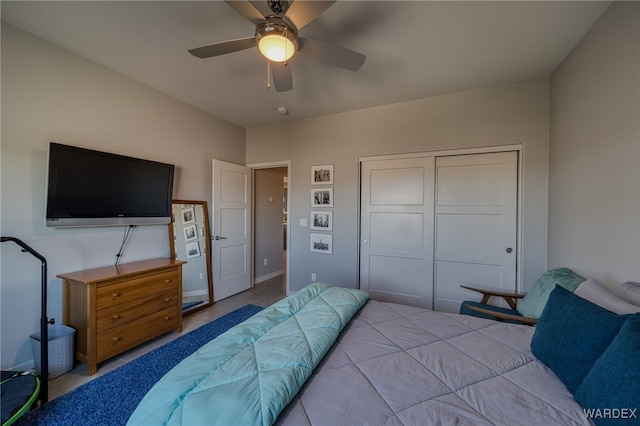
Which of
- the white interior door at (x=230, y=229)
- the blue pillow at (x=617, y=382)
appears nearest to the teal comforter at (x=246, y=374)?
the blue pillow at (x=617, y=382)

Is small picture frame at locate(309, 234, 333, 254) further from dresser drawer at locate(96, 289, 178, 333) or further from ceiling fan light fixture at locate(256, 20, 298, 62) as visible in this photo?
ceiling fan light fixture at locate(256, 20, 298, 62)

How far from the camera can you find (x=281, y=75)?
6.18 feet

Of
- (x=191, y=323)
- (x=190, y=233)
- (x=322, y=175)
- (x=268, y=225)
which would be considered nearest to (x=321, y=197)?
(x=322, y=175)

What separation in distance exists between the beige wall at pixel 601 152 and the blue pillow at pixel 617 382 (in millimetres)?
967

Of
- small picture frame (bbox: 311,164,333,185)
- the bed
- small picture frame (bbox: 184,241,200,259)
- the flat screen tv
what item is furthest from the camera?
small picture frame (bbox: 311,164,333,185)

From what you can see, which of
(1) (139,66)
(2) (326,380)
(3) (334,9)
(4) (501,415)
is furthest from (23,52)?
(4) (501,415)

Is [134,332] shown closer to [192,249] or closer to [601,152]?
[192,249]

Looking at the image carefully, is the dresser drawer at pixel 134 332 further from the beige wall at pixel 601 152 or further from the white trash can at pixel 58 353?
the beige wall at pixel 601 152

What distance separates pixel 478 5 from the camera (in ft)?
5.49

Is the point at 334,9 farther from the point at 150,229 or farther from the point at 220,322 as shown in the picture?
the point at 220,322

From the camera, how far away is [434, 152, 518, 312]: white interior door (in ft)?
9.04

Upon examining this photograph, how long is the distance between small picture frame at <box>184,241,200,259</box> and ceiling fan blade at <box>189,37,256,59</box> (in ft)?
7.87

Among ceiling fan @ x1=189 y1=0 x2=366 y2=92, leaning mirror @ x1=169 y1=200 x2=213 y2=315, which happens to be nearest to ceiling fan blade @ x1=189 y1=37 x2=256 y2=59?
ceiling fan @ x1=189 y1=0 x2=366 y2=92

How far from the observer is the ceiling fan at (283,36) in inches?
52.9
